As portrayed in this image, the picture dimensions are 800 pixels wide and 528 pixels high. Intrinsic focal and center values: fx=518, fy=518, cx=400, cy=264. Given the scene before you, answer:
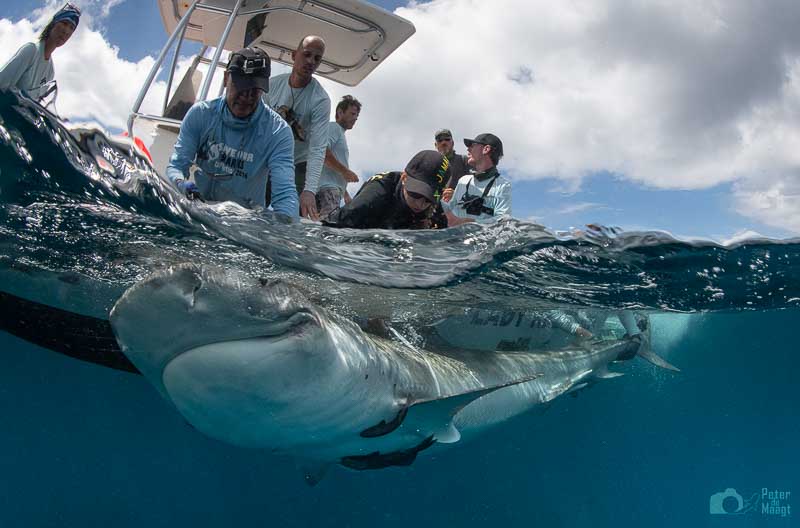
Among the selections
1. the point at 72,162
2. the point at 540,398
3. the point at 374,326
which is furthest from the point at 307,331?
the point at 374,326

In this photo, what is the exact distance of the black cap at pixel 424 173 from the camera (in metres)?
5.37

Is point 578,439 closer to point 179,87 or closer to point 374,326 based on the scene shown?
point 374,326

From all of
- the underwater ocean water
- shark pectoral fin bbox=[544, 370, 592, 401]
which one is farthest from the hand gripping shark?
shark pectoral fin bbox=[544, 370, 592, 401]

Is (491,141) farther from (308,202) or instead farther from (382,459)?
(382,459)

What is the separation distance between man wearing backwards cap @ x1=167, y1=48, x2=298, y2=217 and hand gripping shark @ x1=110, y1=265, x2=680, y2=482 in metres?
2.10

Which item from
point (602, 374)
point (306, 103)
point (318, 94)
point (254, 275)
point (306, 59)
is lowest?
point (602, 374)

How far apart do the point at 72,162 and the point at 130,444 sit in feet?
37.1

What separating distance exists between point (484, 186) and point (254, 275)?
3198mm

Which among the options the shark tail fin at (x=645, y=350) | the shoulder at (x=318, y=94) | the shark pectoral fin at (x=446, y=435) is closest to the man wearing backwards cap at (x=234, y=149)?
the shoulder at (x=318, y=94)

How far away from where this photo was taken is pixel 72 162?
171 inches

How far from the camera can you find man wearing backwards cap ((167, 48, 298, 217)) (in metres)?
5.11

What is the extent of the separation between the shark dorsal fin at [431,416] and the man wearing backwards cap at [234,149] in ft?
7.52

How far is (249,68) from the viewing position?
15.5 ft

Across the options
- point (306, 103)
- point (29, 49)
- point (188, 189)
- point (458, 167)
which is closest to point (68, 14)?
point (29, 49)
